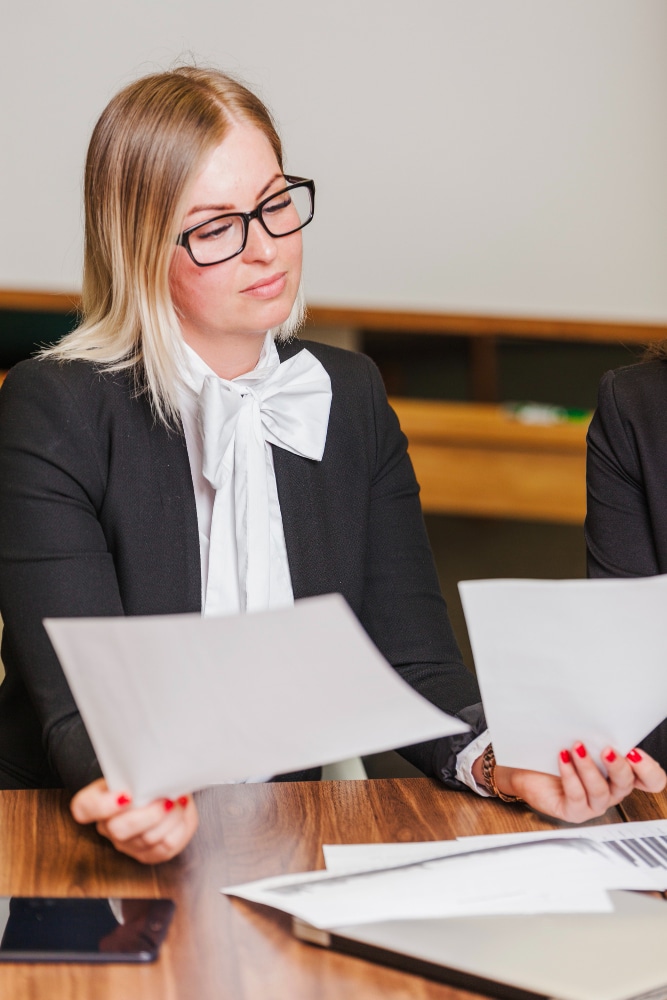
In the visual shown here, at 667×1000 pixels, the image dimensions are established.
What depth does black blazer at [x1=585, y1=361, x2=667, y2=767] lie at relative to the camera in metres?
1.30


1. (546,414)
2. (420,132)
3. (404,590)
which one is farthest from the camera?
(546,414)

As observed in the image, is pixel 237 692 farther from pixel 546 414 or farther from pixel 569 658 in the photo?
pixel 546 414

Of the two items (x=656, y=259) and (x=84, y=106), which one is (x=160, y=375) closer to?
(x=84, y=106)

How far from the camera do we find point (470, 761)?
1.05 meters

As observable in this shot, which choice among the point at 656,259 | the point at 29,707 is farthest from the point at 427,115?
the point at 29,707

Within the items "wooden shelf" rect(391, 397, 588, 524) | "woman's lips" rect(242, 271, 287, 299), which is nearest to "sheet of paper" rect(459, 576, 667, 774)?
"woman's lips" rect(242, 271, 287, 299)

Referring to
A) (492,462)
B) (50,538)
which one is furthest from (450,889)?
(492,462)

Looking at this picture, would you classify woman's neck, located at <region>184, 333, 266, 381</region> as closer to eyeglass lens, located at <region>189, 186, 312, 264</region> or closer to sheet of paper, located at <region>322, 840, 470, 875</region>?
eyeglass lens, located at <region>189, 186, 312, 264</region>

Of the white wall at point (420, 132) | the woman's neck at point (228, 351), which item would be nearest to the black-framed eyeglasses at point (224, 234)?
the woman's neck at point (228, 351)

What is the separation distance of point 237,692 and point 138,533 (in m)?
0.52

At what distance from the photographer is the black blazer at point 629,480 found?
1.30m

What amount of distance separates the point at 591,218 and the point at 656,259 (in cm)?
23

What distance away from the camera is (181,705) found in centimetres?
76

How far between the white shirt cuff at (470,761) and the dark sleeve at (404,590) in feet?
0.39
